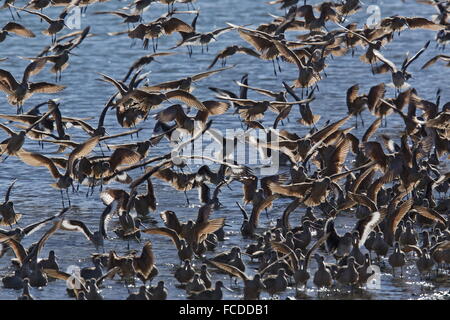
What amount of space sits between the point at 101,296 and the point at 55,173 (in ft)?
14.6

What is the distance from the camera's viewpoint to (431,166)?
20.1 m

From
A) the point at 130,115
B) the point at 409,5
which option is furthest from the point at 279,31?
the point at 409,5

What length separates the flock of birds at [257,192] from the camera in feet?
52.4

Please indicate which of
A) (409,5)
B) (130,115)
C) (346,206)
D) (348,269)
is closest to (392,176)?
(346,206)

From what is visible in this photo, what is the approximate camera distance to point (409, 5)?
40375 mm

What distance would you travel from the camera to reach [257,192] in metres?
18.9

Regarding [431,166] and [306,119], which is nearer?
[431,166]

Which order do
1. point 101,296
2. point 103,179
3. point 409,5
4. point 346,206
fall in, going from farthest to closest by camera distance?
1. point 409,5
2. point 103,179
3. point 346,206
4. point 101,296

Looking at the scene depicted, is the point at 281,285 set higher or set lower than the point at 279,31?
lower

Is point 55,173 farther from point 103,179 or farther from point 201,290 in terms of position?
point 201,290

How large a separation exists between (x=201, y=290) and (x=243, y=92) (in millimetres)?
8354

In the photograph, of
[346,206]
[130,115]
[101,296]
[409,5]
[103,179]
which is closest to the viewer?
[101,296]

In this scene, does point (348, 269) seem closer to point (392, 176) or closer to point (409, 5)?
point (392, 176)

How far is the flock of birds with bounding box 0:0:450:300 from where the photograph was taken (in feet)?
52.4
